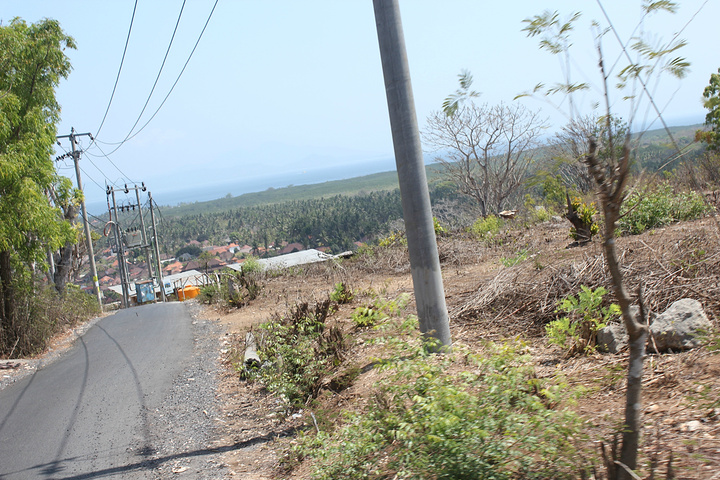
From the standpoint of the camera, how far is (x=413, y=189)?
16.9ft

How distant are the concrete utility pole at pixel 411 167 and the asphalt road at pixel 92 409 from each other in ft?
9.77

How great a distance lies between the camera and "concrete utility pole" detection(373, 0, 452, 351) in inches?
200

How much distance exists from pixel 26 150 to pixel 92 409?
18.3 feet

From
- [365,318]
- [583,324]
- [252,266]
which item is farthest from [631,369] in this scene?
[252,266]

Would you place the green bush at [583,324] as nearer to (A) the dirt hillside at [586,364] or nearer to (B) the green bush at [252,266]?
(A) the dirt hillside at [586,364]

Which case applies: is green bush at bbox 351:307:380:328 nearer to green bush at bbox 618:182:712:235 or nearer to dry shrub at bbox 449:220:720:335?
dry shrub at bbox 449:220:720:335

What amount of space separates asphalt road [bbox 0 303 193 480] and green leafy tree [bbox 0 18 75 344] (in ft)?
6.75

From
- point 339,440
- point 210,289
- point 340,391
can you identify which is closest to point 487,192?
point 210,289

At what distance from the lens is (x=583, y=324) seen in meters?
4.70

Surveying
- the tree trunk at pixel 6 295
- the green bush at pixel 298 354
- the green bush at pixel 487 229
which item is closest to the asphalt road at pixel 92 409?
the tree trunk at pixel 6 295

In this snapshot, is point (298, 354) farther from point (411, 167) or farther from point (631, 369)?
point (631, 369)

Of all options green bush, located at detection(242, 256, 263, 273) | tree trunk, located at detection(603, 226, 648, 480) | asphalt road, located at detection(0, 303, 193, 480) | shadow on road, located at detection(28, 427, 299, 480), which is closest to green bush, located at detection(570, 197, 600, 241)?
shadow on road, located at detection(28, 427, 299, 480)

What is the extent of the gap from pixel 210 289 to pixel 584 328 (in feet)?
41.1

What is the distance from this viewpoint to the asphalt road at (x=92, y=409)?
4816mm
